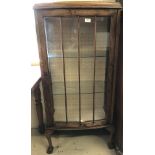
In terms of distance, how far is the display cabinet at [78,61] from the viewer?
134 cm

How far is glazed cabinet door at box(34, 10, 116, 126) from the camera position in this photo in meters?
1.40

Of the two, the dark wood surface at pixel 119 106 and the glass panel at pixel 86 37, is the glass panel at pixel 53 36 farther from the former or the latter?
the dark wood surface at pixel 119 106

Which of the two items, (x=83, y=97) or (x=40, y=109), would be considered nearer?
(x=83, y=97)

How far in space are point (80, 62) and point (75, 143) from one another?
0.82 m

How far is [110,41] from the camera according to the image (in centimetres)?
143

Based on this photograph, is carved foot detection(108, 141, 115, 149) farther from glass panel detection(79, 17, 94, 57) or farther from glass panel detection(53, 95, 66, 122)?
glass panel detection(79, 17, 94, 57)

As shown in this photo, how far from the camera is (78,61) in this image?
1507 mm

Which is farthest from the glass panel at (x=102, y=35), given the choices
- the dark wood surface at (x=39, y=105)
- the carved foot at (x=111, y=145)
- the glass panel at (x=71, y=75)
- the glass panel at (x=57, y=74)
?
the carved foot at (x=111, y=145)

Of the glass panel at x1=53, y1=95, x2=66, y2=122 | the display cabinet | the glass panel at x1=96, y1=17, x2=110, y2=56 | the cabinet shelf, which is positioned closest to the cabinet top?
the display cabinet

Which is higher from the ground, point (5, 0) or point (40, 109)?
point (5, 0)

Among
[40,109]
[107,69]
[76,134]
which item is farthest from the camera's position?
[76,134]
